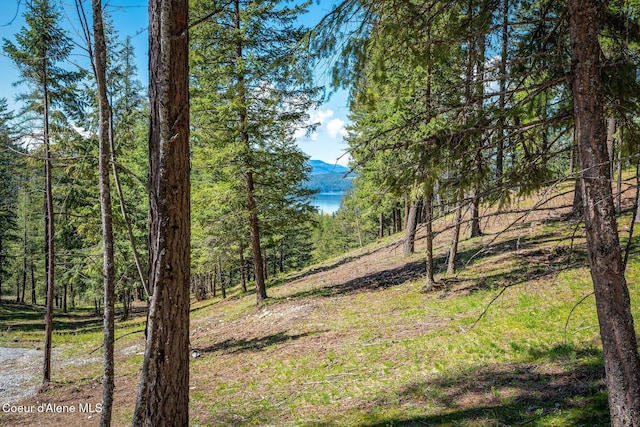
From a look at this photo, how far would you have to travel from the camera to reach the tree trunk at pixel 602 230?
3111 mm

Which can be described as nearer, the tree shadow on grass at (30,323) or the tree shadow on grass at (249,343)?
the tree shadow on grass at (249,343)

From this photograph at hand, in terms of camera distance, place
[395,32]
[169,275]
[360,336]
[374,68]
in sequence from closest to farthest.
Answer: [169,275] → [395,32] → [374,68] → [360,336]

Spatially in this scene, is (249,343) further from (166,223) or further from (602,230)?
(602,230)

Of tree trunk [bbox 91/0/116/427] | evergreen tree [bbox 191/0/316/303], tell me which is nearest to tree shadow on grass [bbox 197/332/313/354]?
evergreen tree [bbox 191/0/316/303]

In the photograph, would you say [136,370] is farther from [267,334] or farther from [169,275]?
[169,275]

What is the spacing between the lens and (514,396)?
15.9 feet

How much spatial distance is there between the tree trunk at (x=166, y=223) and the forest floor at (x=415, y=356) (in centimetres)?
185

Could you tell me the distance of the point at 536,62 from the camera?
427cm

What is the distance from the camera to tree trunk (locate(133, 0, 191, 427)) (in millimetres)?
3018

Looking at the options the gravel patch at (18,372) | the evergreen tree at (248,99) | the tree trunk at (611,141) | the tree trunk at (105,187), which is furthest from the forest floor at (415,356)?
the evergreen tree at (248,99)

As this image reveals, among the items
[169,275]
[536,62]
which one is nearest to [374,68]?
[536,62]

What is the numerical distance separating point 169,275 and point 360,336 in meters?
6.32

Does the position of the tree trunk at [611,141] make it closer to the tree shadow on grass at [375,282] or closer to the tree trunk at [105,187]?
the tree trunk at [105,187]

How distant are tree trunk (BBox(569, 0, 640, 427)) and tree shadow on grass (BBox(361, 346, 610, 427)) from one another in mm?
1053
